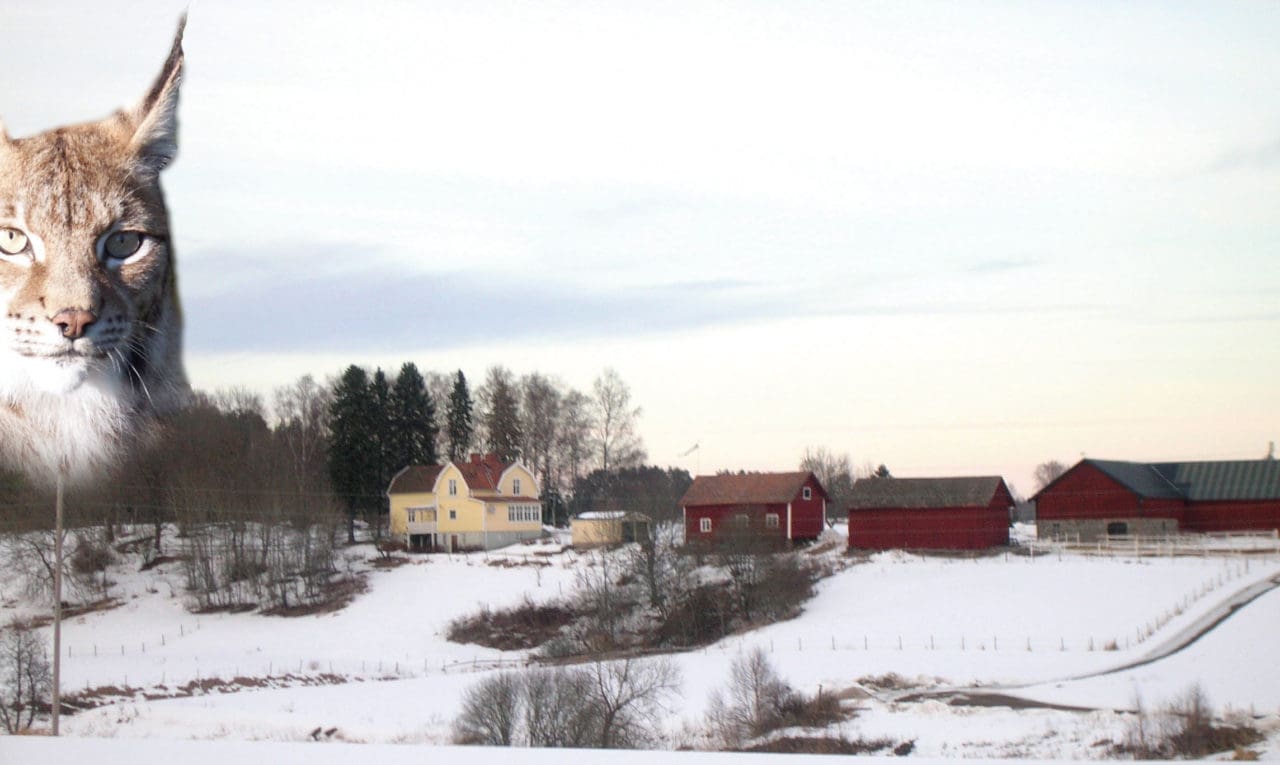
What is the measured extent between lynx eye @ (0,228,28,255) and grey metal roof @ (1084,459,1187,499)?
4819 mm

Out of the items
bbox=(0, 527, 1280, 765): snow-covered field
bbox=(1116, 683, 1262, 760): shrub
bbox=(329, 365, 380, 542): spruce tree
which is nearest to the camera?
bbox=(1116, 683, 1262, 760): shrub

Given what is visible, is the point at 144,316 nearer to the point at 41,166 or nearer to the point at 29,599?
the point at 41,166

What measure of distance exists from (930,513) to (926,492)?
1.10 ft

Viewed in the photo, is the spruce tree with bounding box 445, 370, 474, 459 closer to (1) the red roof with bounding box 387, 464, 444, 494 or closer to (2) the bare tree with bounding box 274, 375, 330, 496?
(1) the red roof with bounding box 387, 464, 444, 494

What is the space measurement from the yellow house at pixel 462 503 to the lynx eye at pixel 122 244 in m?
2.37

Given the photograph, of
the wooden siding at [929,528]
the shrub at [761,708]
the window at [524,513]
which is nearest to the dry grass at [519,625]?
the window at [524,513]

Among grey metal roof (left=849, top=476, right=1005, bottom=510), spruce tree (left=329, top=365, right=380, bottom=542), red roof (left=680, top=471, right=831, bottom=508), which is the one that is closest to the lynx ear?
spruce tree (left=329, top=365, right=380, bottom=542)

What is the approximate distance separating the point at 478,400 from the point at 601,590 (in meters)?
2.18

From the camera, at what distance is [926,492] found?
648 centimetres

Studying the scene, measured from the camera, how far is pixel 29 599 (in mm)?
5609

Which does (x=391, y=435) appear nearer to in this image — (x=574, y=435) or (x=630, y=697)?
(x=574, y=435)

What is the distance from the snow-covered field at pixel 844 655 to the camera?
16.8ft

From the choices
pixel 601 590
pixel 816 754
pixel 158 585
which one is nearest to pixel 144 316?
pixel 158 585

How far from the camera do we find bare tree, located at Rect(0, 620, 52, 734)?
5660 millimetres
